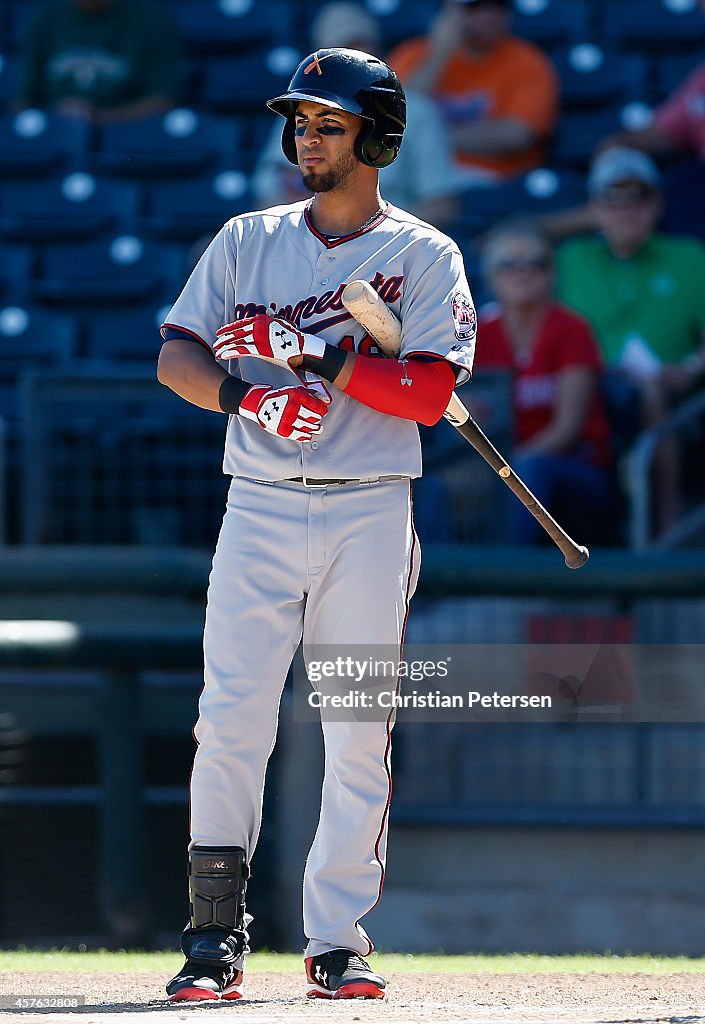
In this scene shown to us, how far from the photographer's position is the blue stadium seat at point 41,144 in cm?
803

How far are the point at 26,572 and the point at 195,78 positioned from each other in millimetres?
4617

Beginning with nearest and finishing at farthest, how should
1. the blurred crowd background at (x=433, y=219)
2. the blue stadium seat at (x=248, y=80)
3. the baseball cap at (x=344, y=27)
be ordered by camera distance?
the blurred crowd background at (x=433, y=219) → the baseball cap at (x=344, y=27) → the blue stadium seat at (x=248, y=80)

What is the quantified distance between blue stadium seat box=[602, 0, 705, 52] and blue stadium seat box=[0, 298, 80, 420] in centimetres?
318

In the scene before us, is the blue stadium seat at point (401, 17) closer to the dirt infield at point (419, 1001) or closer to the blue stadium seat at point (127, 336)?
the blue stadium seat at point (127, 336)

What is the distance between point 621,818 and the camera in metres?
4.37

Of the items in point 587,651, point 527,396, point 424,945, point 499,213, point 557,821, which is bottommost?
point 424,945

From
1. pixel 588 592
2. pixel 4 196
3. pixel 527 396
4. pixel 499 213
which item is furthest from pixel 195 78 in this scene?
pixel 588 592

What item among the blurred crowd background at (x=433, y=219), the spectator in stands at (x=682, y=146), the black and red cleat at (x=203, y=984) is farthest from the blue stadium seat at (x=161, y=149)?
the black and red cleat at (x=203, y=984)

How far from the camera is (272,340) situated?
2818mm

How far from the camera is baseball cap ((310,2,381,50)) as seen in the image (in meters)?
7.34

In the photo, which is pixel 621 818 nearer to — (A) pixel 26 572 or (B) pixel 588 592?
(B) pixel 588 592

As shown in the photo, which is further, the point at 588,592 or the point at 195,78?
the point at 195,78

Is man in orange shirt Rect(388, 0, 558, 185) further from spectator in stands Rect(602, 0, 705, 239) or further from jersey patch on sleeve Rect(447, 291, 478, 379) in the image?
jersey patch on sleeve Rect(447, 291, 478, 379)

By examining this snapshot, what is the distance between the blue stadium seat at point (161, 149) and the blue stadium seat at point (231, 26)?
0.78 m
